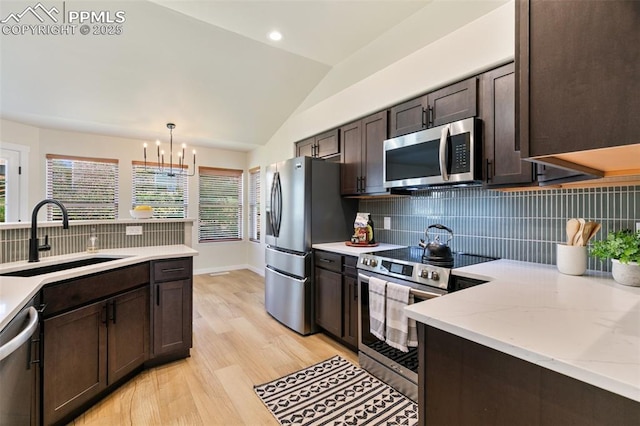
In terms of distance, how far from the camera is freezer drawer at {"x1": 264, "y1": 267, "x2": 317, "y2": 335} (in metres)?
3.06

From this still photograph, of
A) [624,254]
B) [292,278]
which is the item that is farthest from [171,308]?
[624,254]

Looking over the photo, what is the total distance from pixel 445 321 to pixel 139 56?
398cm

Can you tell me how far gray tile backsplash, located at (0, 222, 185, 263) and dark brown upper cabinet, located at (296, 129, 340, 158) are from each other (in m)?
1.91

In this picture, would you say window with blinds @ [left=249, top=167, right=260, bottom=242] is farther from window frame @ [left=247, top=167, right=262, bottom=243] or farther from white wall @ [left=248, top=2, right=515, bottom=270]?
white wall @ [left=248, top=2, right=515, bottom=270]

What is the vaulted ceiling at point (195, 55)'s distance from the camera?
265cm

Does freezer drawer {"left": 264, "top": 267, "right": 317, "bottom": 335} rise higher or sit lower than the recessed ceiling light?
lower

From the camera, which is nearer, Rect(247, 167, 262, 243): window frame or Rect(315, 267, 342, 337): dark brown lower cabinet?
Rect(315, 267, 342, 337): dark brown lower cabinet

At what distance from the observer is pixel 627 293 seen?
4.17 feet

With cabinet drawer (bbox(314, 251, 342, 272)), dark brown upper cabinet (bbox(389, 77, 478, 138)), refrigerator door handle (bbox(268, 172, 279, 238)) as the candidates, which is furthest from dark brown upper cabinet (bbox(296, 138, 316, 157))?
cabinet drawer (bbox(314, 251, 342, 272))

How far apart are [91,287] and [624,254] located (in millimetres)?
3033

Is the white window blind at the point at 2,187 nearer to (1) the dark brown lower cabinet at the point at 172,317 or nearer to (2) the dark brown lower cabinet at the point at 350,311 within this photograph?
(1) the dark brown lower cabinet at the point at 172,317

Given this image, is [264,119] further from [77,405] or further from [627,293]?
[627,293]

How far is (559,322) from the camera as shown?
3.05 feet

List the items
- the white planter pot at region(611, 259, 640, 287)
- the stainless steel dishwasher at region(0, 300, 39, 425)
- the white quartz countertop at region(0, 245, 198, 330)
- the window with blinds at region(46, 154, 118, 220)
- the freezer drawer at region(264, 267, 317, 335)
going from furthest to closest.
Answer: the window with blinds at region(46, 154, 118, 220), the freezer drawer at region(264, 267, 317, 335), the white planter pot at region(611, 259, 640, 287), the white quartz countertop at region(0, 245, 198, 330), the stainless steel dishwasher at region(0, 300, 39, 425)
